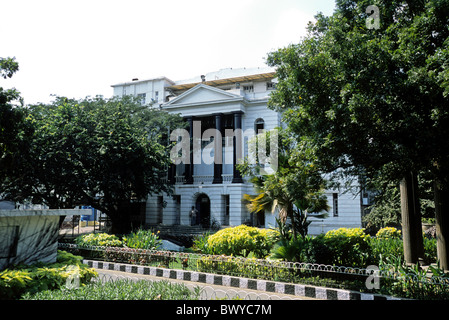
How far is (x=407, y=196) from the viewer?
1160 centimetres

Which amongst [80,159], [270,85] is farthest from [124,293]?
[270,85]

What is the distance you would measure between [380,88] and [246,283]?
21.4 feet

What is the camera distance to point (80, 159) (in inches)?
812

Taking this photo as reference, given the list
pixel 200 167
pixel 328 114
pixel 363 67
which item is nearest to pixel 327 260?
pixel 328 114

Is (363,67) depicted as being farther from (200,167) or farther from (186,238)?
(200,167)

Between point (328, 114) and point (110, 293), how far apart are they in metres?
6.23

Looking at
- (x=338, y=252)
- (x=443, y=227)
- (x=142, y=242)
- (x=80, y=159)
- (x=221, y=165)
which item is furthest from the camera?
(x=221, y=165)

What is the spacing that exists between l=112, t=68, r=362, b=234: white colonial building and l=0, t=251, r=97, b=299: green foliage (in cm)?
2243

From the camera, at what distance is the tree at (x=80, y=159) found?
19609 mm

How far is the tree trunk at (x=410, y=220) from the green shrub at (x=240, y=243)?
15.2 ft

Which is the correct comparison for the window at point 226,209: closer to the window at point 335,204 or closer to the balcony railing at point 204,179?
the balcony railing at point 204,179

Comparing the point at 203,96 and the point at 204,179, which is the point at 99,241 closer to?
the point at 204,179

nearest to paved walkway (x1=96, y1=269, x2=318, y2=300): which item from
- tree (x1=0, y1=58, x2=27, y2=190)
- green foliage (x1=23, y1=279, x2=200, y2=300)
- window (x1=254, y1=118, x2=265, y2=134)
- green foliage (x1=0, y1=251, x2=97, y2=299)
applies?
green foliage (x1=0, y1=251, x2=97, y2=299)

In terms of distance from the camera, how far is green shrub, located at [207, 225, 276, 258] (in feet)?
38.4
